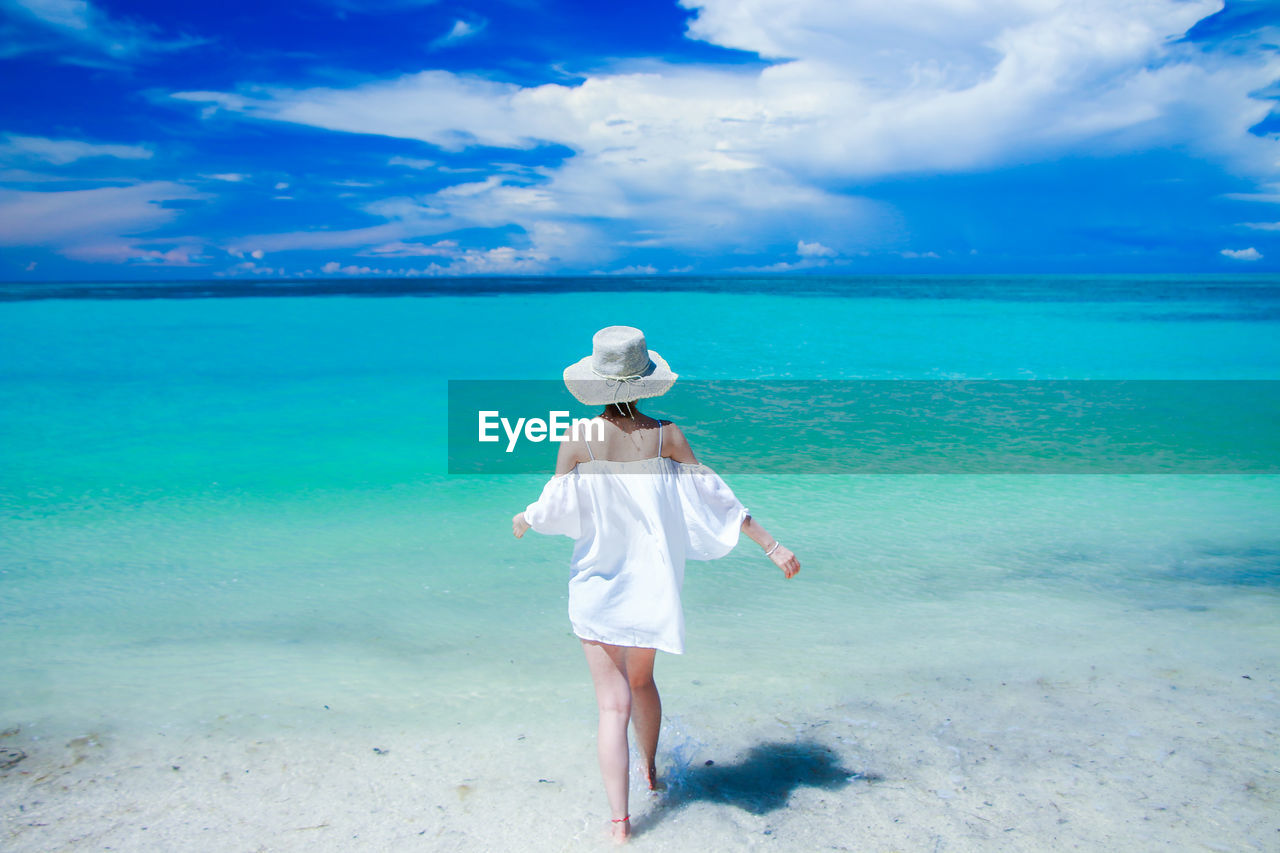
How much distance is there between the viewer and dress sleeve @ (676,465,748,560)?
2.35 m

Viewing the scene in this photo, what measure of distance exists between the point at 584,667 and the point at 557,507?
171 centimetres

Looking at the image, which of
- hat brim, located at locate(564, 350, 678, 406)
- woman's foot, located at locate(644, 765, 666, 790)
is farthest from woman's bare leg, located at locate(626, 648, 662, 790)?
hat brim, located at locate(564, 350, 678, 406)

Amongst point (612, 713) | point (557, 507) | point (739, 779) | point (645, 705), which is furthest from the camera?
point (739, 779)

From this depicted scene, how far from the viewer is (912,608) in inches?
171

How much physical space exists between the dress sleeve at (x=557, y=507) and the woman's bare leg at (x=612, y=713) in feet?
1.22

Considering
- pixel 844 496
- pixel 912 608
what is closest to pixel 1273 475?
pixel 844 496

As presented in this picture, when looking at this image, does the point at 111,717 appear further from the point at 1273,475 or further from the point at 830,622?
the point at 1273,475

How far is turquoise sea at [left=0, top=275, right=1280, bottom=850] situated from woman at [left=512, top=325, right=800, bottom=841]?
0.56 meters

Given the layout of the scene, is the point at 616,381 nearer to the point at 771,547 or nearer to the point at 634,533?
the point at 634,533

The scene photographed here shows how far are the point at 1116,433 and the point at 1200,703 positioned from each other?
759cm

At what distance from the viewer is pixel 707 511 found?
238 centimetres

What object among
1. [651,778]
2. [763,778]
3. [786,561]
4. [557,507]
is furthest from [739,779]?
[557,507]

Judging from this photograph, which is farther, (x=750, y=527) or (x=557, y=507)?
(x=750, y=527)

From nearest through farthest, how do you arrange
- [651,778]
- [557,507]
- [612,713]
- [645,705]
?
[557,507], [612,713], [645,705], [651,778]
